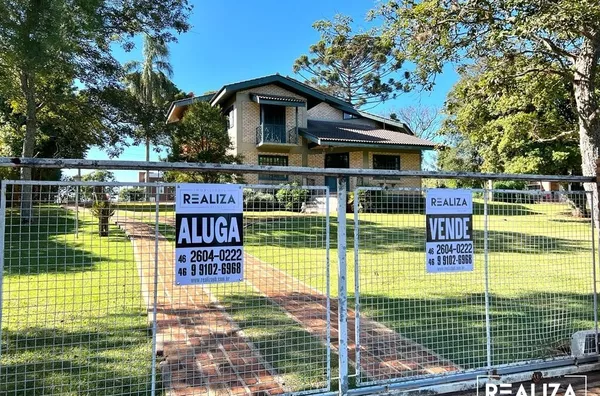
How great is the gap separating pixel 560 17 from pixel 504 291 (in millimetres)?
3798

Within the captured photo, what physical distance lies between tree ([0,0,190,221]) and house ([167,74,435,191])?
32.1ft

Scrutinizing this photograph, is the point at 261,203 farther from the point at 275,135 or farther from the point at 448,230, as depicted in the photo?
the point at 275,135

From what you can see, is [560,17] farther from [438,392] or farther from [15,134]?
[15,134]

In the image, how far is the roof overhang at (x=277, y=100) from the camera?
78.0 feet

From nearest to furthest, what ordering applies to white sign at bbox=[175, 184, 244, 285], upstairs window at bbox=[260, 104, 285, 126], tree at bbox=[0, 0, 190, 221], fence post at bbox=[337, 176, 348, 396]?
1. white sign at bbox=[175, 184, 244, 285]
2. fence post at bbox=[337, 176, 348, 396]
3. tree at bbox=[0, 0, 190, 221]
4. upstairs window at bbox=[260, 104, 285, 126]

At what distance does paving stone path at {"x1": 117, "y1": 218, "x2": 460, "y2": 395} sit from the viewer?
10.9 ft

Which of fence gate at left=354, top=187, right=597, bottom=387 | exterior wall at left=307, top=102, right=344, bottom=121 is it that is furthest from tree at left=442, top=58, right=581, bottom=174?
exterior wall at left=307, top=102, right=344, bottom=121

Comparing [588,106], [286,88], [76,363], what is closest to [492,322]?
[588,106]

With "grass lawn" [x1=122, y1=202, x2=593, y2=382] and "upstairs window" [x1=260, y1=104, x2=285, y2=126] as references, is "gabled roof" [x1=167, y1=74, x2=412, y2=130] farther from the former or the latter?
"grass lawn" [x1=122, y1=202, x2=593, y2=382]

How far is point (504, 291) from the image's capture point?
20.9 ft

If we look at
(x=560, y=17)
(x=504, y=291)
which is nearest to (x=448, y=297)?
(x=504, y=291)

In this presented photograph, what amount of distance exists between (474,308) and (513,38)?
428 centimetres

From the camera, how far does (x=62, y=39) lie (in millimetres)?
6668

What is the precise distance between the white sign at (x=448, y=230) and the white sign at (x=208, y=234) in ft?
4.76
